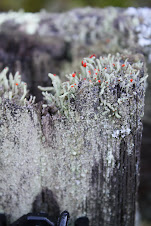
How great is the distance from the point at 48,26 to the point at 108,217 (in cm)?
113

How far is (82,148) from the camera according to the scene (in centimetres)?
99

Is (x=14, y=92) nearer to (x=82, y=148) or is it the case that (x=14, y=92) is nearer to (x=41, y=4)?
(x=82, y=148)

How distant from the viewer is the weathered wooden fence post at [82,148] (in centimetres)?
93

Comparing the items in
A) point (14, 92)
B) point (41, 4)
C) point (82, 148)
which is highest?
point (41, 4)

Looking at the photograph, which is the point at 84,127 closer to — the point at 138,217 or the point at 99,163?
the point at 99,163

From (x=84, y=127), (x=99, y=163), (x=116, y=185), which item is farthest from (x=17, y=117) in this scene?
(x=116, y=185)

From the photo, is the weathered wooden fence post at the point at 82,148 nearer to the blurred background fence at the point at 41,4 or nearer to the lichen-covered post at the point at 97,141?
the lichen-covered post at the point at 97,141

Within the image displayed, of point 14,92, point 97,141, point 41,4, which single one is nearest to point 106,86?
point 97,141

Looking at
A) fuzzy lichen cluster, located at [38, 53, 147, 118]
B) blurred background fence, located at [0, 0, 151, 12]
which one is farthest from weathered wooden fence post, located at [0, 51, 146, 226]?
blurred background fence, located at [0, 0, 151, 12]

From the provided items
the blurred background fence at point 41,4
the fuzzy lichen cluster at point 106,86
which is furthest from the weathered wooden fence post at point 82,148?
the blurred background fence at point 41,4

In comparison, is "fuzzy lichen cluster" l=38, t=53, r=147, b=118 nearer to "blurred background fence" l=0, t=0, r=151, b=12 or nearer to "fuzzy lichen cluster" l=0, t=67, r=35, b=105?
"fuzzy lichen cluster" l=0, t=67, r=35, b=105

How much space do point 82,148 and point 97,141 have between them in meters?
0.06

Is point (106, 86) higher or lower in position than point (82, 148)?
higher

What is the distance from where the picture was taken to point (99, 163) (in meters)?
1.01
